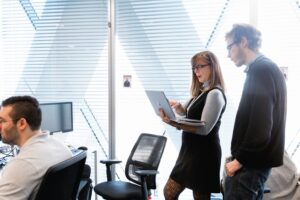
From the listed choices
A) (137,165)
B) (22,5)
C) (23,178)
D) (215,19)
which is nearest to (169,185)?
(137,165)

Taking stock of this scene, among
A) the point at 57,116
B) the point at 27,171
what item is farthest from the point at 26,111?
the point at 57,116

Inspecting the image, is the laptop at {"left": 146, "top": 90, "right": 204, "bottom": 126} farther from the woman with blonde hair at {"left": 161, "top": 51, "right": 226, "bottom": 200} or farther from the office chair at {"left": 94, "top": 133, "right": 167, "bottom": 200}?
the office chair at {"left": 94, "top": 133, "right": 167, "bottom": 200}

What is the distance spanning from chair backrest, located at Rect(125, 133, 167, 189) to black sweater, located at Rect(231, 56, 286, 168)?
1.17m

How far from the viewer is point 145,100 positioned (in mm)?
3426

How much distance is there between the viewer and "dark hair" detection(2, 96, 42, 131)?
62.9 inches

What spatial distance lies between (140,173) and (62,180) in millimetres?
1056

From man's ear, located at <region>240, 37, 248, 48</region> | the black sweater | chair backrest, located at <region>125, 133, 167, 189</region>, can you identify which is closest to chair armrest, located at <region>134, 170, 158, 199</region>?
chair backrest, located at <region>125, 133, 167, 189</region>

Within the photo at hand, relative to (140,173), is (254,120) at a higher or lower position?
higher

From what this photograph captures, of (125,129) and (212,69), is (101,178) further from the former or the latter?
(212,69)

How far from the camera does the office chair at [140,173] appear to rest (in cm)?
257

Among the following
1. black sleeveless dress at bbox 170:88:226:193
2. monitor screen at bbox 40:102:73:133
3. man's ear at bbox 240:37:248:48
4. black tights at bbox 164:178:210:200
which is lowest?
black tights at bbox 164:178:210:200

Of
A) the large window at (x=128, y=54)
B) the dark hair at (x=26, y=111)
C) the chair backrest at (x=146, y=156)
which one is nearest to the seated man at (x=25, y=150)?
the dark hair at (x=26, y=111)

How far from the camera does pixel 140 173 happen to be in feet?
8.30

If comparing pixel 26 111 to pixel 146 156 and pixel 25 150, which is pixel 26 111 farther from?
pixel 146 156
